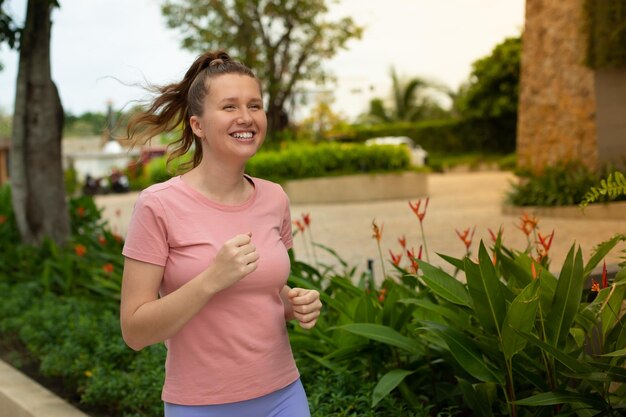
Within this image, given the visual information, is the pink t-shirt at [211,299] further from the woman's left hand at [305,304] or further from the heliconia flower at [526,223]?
the heliconia flower at [526,223]

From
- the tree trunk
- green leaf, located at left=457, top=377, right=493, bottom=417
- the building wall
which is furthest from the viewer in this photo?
the building wall

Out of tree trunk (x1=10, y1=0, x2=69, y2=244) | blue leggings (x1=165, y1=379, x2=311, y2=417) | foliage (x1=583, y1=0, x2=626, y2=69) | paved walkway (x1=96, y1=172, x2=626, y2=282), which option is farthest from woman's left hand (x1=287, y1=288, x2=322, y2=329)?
foliage (x1=583, y1=0, x2=626, y2=69)

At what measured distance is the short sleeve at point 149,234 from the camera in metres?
2.08

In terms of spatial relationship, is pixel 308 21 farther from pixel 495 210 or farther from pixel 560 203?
pixel 560 203

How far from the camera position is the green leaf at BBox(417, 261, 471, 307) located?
3.03m

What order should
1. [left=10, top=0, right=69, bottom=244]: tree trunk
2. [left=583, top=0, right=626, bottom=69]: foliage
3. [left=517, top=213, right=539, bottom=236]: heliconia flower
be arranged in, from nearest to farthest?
[left=517, top=213, right=539, bottom=236]: heliconia flower, [left=10, top=0, right=69, bottom=244]: tree trunk, [left=583, top=0, right=626, bottom=69]: foliage

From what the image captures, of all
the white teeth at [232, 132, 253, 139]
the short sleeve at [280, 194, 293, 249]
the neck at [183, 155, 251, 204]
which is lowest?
the short sleeve at [280, 194, 293, 249]

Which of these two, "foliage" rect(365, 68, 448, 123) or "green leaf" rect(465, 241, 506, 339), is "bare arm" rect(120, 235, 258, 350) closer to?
"green leaf" rect(465, 241, 506, 339)

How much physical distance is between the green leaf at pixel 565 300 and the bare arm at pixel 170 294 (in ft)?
3.91

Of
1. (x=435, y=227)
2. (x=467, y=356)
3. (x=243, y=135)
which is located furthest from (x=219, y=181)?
(x=435, y=227)

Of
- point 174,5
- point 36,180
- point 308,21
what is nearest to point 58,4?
point 36,180

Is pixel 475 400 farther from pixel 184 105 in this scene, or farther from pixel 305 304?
pixel 184 105

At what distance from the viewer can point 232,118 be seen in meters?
2.16

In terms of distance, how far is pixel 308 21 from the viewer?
2331 cm
